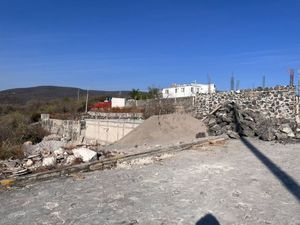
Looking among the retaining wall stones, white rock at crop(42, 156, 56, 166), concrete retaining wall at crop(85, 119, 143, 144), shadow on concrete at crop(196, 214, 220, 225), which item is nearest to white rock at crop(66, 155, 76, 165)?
white rock at crop(42, 156, 56, 166)

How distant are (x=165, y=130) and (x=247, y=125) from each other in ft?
12.6

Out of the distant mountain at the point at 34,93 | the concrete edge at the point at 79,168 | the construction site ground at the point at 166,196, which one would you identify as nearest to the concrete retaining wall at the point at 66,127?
the concrete edge at the point at 79,168

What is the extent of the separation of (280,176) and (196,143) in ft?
13.9

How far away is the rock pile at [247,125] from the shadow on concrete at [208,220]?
8727mm

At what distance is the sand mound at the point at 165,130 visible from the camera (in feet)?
48.0

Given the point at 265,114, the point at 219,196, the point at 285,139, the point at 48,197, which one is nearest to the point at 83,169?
the point at 48,197

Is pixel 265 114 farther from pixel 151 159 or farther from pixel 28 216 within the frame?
pixel 28 216

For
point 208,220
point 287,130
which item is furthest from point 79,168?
point 287,130

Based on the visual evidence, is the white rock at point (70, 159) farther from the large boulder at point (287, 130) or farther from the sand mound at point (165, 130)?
the large boulder at point (287, 130)

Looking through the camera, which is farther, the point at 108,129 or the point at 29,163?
the point at 108,129

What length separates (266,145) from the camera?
1130cm

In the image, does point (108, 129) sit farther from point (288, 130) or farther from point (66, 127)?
point (288, 130)

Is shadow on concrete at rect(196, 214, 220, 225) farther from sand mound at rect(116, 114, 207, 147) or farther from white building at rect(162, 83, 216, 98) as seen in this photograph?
white building at rect(162, 83, 216, 98)

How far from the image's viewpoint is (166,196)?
533 centimetres
